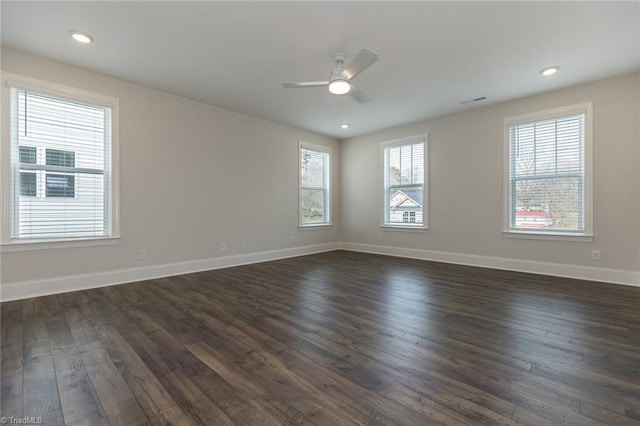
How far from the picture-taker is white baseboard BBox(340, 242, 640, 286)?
4.01m

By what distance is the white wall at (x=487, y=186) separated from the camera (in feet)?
13.0

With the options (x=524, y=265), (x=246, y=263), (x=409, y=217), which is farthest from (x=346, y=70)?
(x=524, y=265)

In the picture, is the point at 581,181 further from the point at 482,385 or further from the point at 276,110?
the point at 276,110

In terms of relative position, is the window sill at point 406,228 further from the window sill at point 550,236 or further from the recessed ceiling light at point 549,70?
the recessed ceiling light at point 549,70

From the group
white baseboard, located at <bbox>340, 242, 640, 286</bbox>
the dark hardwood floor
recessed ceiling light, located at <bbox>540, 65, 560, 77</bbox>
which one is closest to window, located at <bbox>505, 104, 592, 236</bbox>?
white baseboard, located at <bbox>340, 242, 640, 286</bbox>

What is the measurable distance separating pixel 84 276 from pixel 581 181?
7.02 meters

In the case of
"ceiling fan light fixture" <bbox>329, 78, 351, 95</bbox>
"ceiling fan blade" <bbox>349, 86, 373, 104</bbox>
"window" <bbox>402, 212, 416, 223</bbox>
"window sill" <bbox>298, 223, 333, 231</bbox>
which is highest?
"ceiling fan blade" <bbox>349, 86, 373, 104</bbox>

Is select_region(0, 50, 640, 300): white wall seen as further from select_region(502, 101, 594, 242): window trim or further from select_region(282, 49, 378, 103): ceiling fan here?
select_region(282, 49, 378, 103): ceiling fan

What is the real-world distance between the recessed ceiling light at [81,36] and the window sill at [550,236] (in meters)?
6.21

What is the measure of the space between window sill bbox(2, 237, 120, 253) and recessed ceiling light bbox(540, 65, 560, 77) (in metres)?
6.08

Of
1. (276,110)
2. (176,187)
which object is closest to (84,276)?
(176,187)

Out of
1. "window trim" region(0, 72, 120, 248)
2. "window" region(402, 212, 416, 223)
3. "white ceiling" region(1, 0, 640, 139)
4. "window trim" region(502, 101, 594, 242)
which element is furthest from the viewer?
"window" region(402, 212, 416, 223)

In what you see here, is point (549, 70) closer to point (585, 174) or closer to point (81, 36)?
point (585, 174)

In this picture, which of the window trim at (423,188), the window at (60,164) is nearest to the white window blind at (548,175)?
the window trim at (423,188)
